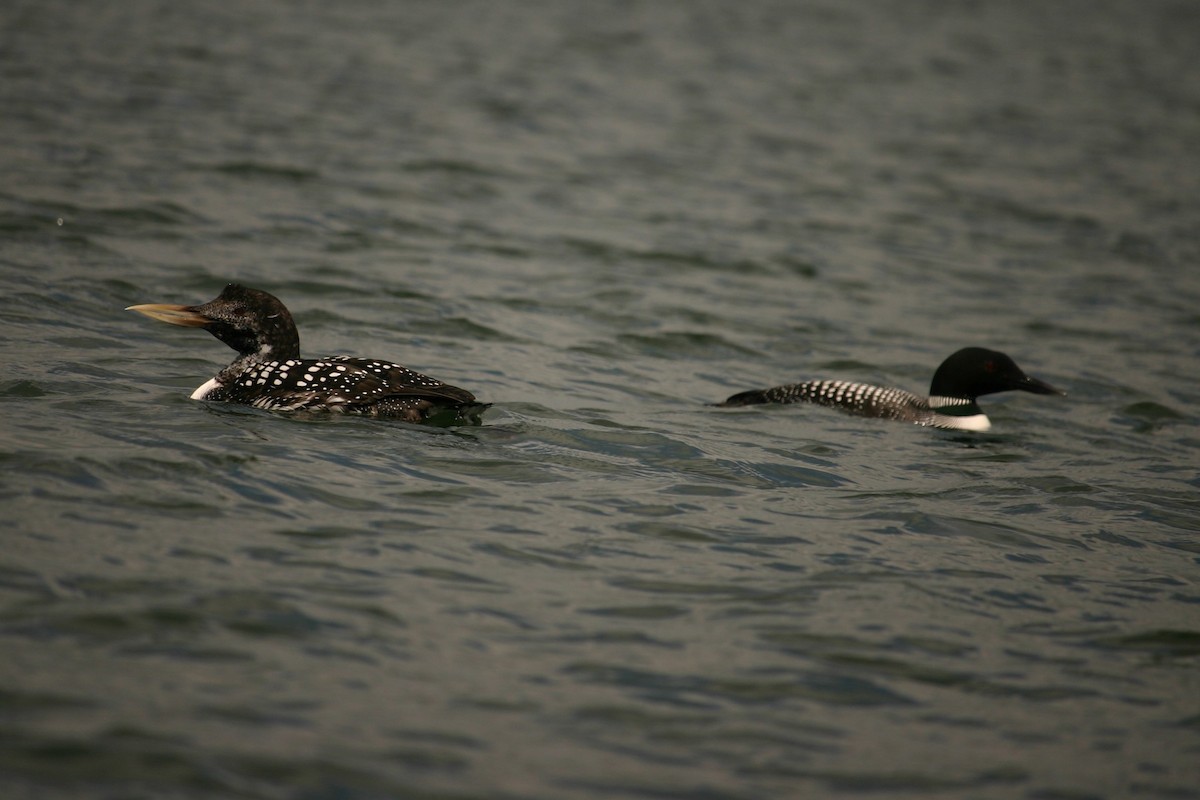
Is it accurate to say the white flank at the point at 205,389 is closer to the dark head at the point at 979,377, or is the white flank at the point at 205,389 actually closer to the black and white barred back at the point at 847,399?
the black and white barred back at the point at 847,399

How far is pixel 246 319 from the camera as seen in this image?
24.3ft

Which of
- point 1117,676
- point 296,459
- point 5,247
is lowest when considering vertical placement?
point 1117,676

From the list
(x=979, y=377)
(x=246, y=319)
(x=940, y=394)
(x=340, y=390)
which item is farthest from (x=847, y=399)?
(x=246, y=319)

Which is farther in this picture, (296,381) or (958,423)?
(958,423)

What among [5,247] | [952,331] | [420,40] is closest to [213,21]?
[420,40]

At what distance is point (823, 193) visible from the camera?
1617cm

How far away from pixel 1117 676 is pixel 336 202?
31.6ft

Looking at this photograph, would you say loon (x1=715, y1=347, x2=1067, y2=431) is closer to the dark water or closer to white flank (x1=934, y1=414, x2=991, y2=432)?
white flank (x1=934, y1=414, x2=991, y2=432)

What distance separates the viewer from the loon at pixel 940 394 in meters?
8.76

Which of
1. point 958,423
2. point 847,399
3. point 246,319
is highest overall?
point 246,319

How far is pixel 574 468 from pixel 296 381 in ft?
4.68

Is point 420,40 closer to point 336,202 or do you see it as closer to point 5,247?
point 336,202

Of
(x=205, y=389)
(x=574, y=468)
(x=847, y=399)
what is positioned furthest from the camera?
(x=847, y=399)

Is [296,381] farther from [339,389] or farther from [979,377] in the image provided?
[979,377]
